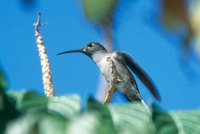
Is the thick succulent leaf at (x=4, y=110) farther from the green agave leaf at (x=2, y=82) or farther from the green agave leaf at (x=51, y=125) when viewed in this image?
the green agave leaf at (x=51, y=125)

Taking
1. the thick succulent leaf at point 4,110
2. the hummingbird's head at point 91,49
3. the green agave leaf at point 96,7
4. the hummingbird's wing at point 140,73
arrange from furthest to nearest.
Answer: the hummingbird's head at point 91,49, the hummingbird's wing at point 140,73, the thick succulent leaf at point 4,110, the green agave leaf at point 96,7

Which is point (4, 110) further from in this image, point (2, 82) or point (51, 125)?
point (51, 125)

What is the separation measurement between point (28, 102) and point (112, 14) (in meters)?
0.66

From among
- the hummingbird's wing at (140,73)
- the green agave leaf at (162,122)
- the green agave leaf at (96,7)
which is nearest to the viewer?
the green agave leaf at (96,7)

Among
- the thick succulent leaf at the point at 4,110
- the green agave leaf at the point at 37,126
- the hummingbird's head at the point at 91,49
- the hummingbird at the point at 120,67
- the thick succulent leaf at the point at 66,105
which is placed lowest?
the green agave leaf at the point at 37,126

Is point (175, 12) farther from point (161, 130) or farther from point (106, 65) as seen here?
point (106, 65)

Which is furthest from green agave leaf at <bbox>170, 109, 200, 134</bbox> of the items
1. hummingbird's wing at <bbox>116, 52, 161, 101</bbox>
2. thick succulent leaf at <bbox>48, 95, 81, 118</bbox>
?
hummingbird's wing at <bbox>116, 52, 161, 101</bbox>

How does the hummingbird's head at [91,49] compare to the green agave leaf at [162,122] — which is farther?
the hummingbird's head at [91,49]

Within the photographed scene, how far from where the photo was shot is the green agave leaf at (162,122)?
3.77 feet

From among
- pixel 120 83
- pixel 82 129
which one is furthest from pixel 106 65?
pixel 82 129

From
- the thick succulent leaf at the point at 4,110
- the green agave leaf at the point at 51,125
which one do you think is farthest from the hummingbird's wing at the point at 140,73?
the green agave leaf at the point at 51,125

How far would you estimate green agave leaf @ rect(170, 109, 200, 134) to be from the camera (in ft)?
4.08

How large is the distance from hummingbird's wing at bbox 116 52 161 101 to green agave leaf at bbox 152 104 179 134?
1295 millimetres

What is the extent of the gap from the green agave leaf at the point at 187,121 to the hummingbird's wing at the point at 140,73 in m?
1.13
